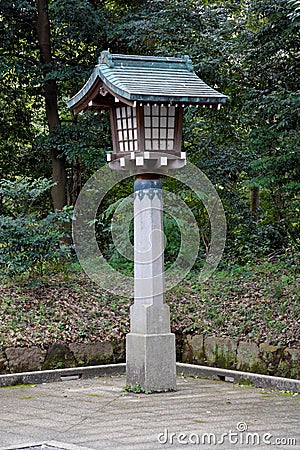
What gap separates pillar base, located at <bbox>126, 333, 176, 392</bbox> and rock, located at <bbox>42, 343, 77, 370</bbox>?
1.42 meters

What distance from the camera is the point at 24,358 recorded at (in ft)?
27.5

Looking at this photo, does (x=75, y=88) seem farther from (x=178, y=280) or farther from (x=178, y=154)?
(x=178, y=154)

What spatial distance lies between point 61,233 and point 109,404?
4.05 m

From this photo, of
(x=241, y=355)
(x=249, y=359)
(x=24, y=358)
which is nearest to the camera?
(x=249, y=359)

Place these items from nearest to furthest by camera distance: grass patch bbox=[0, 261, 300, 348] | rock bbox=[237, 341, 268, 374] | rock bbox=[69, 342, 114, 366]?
rock bbox=[237, 341, 268, 374] → grass patch bbox=[0, 261, 300, 348] → rock bbox=[69, 342, 114, 366]

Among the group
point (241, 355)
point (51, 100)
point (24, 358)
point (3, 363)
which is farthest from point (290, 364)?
point (51, 100)

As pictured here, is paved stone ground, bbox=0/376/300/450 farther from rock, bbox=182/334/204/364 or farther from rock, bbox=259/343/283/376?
rock, bbox=182/334/204/364

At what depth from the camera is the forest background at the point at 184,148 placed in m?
9.42

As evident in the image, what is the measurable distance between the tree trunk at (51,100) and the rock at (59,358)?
5.84 meters

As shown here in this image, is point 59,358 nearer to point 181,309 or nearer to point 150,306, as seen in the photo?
point 150,306

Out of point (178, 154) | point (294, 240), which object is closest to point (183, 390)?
point (178, 154)

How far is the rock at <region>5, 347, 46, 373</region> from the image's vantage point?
27.2ft

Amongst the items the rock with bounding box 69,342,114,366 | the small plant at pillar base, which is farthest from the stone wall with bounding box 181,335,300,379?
the small plant at pillar base

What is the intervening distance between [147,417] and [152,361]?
47.6 inches
